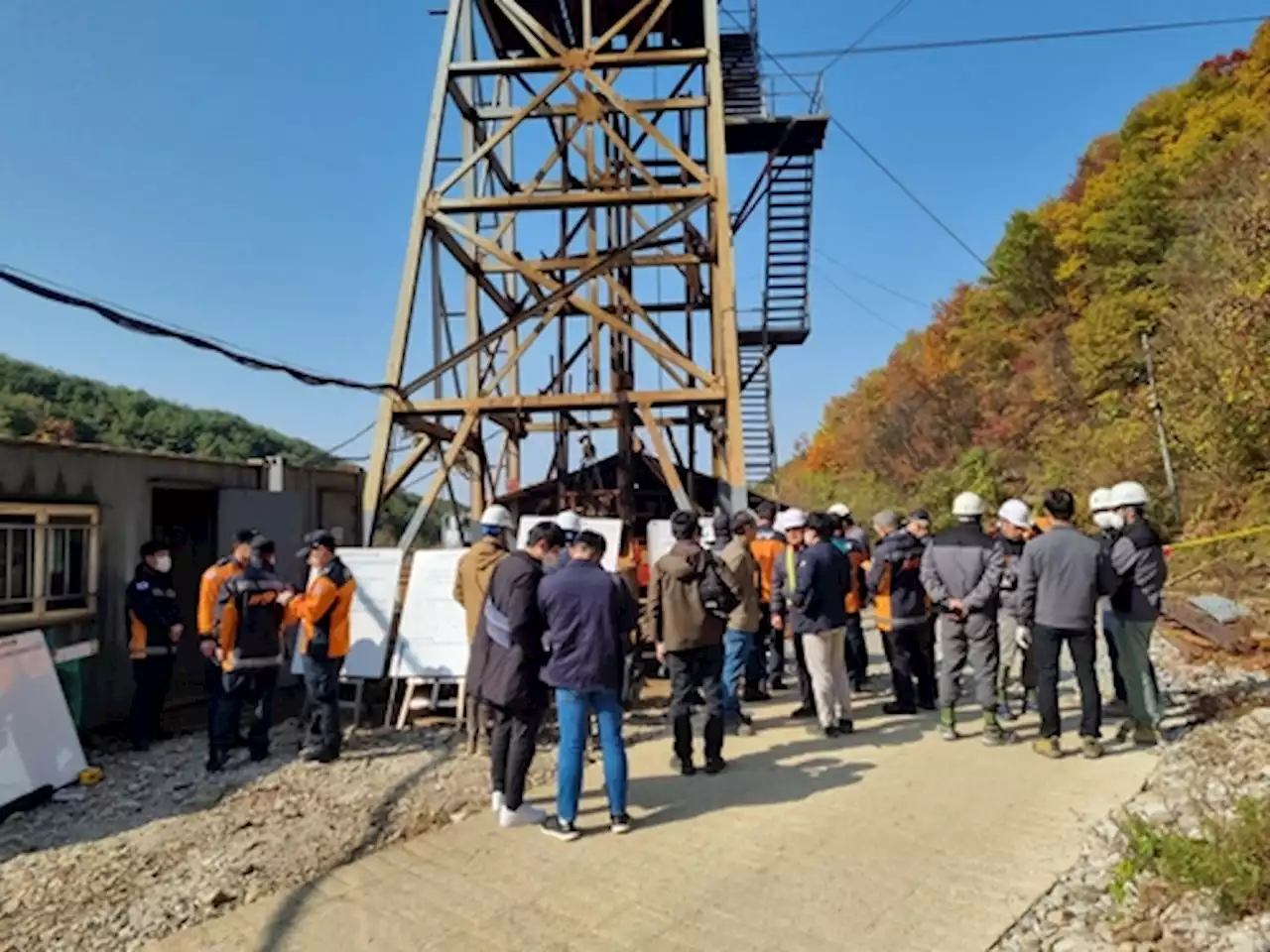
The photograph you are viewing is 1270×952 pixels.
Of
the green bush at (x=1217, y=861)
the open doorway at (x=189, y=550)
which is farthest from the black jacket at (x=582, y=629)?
the open doorway at (x=189, y=550)

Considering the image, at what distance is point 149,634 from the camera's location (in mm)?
7293

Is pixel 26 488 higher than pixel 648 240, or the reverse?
pixel 648 240

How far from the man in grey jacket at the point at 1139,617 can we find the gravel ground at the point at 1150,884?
0.25 meters

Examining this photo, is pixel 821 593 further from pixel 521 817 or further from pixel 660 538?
pixel 521 817

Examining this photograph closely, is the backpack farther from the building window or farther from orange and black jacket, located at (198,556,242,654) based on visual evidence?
the building window

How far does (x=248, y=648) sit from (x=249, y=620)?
0.66 ft

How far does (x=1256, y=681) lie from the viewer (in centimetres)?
813

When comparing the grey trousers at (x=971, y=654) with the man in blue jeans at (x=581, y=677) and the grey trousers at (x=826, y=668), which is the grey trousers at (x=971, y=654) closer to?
the grey trousers at (x=826, y=668)

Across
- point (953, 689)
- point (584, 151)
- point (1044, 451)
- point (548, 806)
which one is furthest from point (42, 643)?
point (1044, 451)

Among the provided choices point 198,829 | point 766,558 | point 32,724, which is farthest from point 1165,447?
point 32,724

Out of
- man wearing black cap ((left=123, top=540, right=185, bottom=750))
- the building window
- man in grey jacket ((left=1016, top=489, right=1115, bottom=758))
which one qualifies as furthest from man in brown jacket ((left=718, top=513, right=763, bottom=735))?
the building window

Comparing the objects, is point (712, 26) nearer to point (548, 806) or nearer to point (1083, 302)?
point (548, 806)

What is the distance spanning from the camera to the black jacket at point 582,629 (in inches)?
193

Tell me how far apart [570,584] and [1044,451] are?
24.2 meters
